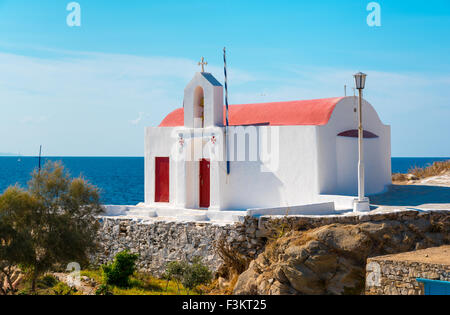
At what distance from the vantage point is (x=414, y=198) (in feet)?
61.8

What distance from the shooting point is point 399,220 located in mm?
15250

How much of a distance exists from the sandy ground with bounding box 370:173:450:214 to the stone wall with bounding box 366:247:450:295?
394cm

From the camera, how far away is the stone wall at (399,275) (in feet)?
37.6

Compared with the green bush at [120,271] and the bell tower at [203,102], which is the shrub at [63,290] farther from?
the bell tower at [203,102]

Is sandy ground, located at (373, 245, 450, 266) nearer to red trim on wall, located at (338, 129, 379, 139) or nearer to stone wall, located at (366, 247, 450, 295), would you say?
stone wall, located at (366, 247, 450, 295)

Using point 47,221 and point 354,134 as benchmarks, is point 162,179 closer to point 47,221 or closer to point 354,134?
point 47,221

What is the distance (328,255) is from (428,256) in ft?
8.33

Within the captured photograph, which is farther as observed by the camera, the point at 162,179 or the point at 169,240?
the point at 162,179

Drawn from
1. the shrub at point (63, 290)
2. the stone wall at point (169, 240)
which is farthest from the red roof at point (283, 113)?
the shrub at point (63, 290)

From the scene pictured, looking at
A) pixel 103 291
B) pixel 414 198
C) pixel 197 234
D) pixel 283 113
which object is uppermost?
pixel 283 113

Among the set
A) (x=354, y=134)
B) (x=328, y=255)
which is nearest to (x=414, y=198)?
(x=354, y=134)

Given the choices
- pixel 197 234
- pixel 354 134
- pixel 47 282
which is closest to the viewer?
pixel 197 234
